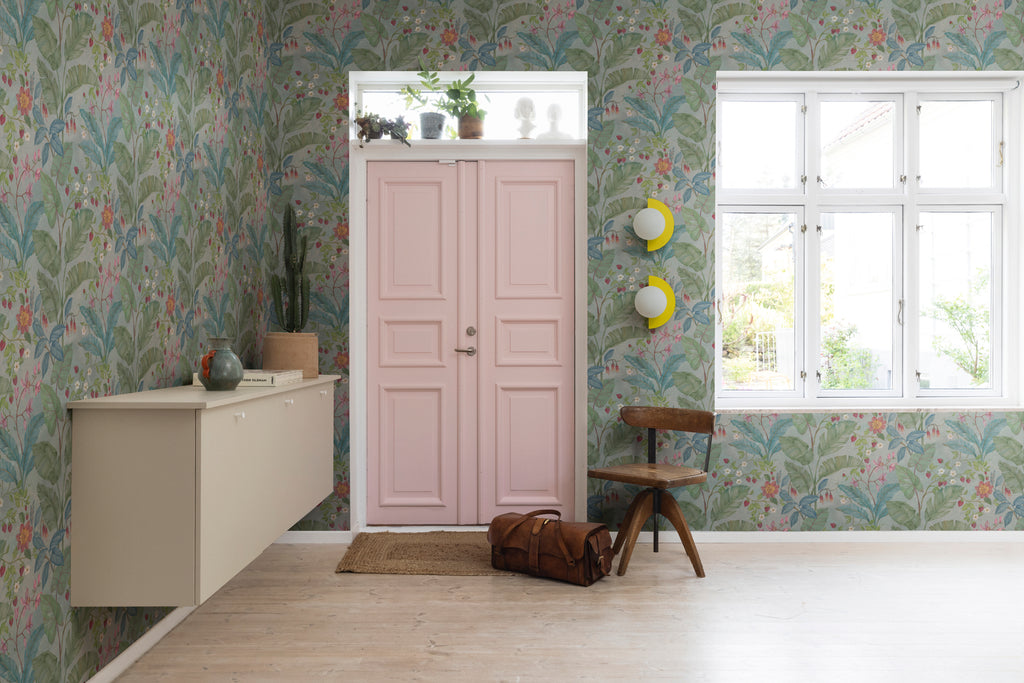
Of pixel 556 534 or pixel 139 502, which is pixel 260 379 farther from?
pixel 556 534

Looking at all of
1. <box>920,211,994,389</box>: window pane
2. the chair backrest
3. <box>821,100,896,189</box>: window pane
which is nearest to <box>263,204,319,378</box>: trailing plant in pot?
the chair backrest

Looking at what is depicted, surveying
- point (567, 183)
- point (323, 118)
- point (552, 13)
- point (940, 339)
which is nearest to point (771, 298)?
point (940, 339)

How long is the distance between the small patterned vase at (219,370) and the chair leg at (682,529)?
6.28 feet

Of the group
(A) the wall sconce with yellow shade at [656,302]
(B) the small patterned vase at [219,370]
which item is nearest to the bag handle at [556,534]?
(A) the wall sconce with yellow shade at [656,302]

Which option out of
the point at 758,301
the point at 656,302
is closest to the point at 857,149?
the point at 758,301

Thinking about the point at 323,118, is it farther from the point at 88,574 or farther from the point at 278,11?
the point at 88,574

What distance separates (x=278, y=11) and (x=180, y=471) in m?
2.62

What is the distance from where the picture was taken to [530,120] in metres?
3.75

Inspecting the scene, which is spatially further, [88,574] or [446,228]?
[446,228]

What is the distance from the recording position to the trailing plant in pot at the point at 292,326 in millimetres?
3232

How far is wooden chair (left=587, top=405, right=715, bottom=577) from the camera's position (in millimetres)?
3090

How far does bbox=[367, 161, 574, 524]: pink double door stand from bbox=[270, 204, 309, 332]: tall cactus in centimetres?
41

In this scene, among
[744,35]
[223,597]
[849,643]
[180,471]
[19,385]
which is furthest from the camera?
[744,35]

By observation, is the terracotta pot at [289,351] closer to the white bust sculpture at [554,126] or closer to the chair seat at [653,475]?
the chair seat at [653,475]
